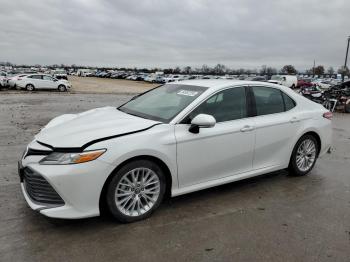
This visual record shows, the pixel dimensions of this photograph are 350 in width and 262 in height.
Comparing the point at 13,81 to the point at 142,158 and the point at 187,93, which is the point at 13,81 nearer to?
the point at 187,93

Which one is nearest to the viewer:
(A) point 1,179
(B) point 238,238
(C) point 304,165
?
(B) point 238,238

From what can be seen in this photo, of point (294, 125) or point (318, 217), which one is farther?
point (294, 125)

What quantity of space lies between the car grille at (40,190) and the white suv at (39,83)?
2622cm

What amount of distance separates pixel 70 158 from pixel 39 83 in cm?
2665

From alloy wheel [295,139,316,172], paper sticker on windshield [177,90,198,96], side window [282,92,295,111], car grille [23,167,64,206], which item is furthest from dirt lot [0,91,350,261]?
paper sticker on windshield [177,90,198,96]

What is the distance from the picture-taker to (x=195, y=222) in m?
3.87

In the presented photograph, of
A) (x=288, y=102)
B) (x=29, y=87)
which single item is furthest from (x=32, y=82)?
(x=288, y=102)

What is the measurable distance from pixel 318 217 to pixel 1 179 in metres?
4.41

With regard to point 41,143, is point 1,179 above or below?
below

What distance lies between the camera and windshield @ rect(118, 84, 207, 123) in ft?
14.0

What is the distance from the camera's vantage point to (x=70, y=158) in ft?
11.1

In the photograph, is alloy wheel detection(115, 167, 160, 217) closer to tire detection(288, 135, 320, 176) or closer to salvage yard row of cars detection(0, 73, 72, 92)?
tire detection(288, 135, 320, 176)

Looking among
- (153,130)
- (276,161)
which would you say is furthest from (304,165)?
(153,130)

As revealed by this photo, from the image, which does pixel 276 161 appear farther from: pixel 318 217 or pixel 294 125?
pixel 318 217
